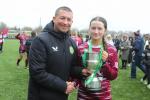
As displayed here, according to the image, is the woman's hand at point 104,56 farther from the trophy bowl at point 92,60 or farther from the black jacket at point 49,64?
the black jacket at point 49,64

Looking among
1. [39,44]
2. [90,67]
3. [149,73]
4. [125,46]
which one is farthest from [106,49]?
[125,46]

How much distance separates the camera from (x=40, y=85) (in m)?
3.94

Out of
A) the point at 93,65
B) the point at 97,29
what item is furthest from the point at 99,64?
the point at 97,29

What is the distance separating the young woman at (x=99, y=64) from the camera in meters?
4.10

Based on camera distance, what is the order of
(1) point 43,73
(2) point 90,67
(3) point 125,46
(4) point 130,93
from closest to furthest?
(1) point 43,73
(2) point 90,67
(4) point 130,93
(3) point 125,46

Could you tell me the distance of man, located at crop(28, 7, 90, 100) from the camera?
3.85 m

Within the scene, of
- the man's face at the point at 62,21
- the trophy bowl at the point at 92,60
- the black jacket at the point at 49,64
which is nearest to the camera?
the black jacket at the point at 49,64

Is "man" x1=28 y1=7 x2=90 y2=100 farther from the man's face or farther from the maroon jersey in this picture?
the maroon jersey

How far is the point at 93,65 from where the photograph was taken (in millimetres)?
4102

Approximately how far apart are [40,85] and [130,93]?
7.35 m

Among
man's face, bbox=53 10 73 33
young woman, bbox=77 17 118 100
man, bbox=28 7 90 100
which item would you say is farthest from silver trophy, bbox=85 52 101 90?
man's face, bbox=53 10 73 33

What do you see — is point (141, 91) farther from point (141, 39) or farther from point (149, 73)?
point (141, 39)

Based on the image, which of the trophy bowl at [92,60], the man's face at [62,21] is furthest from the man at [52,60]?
the trophy bowl at [92,60]

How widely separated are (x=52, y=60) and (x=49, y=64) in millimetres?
56
